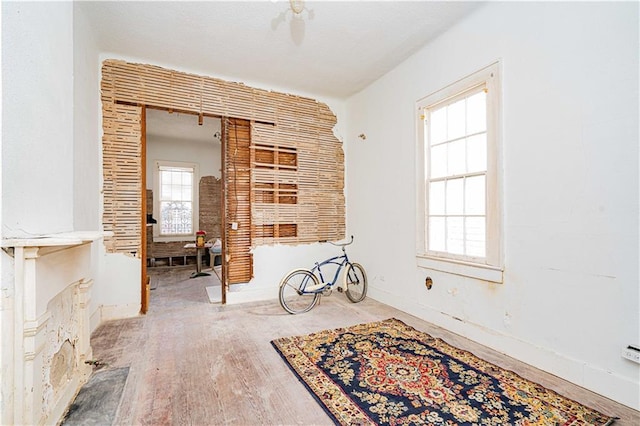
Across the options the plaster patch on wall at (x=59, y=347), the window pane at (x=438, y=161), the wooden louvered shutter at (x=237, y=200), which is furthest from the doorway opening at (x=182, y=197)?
the window pane at (x=438, y=161)

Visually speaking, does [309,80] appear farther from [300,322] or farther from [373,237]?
[300,322]

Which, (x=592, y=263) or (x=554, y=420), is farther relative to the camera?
(x=592, y=263)

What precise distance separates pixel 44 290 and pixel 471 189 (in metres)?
3.13

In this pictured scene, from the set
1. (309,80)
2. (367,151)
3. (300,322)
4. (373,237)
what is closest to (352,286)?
(373,237)

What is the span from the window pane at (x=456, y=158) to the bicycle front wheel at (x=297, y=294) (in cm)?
204

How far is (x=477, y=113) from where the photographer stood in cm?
270

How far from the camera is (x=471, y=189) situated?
8.98 feet

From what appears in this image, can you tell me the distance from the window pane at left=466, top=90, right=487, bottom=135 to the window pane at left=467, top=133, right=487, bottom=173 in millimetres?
75

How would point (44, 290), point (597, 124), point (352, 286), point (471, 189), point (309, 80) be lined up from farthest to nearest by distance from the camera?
point (352, 286) < point (309, 80) < point (471, 189) < point (597, 124) < point (44, 290)

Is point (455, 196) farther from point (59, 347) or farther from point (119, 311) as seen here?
point (119, 311)

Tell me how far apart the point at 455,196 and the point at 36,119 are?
10.4 ft

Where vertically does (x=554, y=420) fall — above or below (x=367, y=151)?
below

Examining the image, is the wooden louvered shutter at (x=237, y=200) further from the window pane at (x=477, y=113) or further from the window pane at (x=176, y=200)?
the window pane at (x=176, y=200)

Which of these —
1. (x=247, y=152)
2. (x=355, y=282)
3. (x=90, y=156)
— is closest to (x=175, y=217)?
(x=247, y=152)
